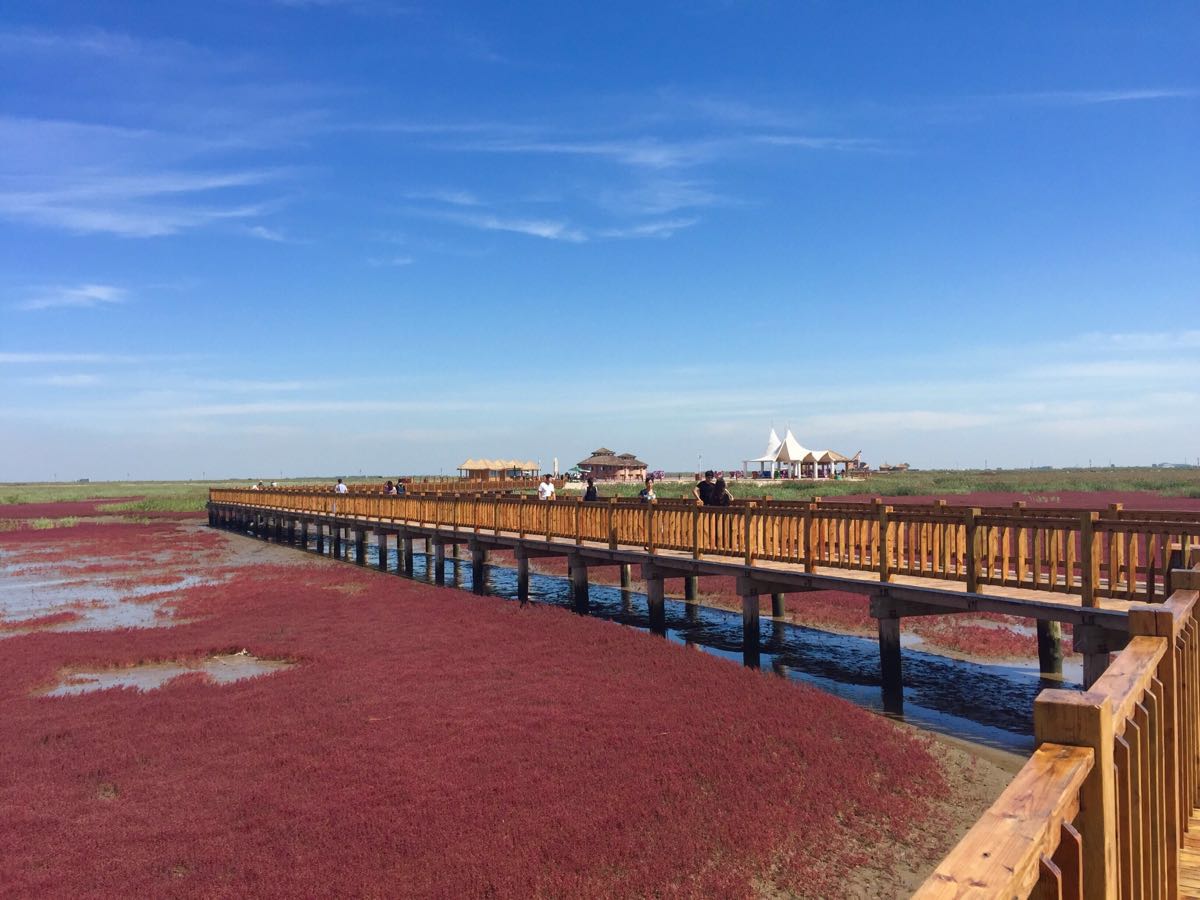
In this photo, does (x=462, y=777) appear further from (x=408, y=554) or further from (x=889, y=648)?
(x=408, y=554)

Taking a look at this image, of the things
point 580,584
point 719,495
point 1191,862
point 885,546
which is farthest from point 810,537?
point 1191,862

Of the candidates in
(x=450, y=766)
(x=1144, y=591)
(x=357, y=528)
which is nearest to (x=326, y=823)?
(x=450, y=766)

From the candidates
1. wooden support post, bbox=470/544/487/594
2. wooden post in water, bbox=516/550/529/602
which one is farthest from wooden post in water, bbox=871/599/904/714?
wooden support post, bbox=470/544/487/594

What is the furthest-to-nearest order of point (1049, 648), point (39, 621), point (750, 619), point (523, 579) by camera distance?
point (523, 579)
point (39, 621)
point (750, 619)
point (1049, 648)

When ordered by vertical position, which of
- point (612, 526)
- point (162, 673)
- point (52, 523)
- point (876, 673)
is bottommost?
point (876, 673)

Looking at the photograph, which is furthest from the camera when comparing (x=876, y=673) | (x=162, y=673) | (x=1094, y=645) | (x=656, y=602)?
(x=656, y=602)

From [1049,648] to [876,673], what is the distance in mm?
2794

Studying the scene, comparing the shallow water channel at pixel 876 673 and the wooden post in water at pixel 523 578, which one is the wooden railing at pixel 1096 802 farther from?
the wooden post in water at pixel 523 578

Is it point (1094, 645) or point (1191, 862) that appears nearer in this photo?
point (1191, 862)

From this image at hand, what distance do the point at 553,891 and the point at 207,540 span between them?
145 feet

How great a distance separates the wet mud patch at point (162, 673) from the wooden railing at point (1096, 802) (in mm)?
13516

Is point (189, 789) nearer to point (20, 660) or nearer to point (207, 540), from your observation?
point (20, 660)

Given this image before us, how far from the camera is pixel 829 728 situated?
10.3 meters

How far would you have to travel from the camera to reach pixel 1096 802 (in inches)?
85.4
